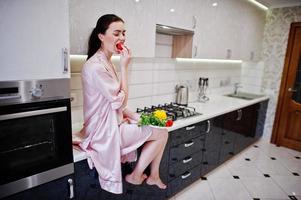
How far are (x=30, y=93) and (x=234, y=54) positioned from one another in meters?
2.63

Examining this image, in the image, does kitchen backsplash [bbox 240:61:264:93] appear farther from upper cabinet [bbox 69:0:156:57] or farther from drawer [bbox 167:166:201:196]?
upper cabinet [bbox 69:0:156:57]

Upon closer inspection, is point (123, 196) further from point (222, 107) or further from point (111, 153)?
point (222, 107)

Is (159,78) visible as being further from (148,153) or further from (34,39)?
(34,39)

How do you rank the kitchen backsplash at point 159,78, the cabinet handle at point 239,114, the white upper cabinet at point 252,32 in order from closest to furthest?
the kitchen backsplash at point 159,78 < the cabinet handle at point 239,114 < the white upper cabinet at point 252,32

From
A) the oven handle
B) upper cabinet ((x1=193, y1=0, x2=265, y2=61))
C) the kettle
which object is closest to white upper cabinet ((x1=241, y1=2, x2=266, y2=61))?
upper cabinet ((x1=193, y1=0, x2=265, y2=61))

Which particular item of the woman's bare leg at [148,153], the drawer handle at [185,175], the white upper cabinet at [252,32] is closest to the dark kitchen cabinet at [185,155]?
the drawer handle at [185,175]

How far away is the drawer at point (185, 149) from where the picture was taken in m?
1.93

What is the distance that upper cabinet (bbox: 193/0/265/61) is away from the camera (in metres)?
2.27

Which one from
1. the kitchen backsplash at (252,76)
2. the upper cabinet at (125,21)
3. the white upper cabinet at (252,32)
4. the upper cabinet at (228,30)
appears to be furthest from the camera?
the kitchen backsplash at (252,76)

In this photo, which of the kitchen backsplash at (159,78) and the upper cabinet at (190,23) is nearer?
the upper cabinet at (190,23)

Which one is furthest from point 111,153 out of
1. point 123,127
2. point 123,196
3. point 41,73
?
point 41,73

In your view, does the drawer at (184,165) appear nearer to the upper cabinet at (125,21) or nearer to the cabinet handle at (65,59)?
the upper cabinet at (125,21)

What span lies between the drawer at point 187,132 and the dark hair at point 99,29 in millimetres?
956

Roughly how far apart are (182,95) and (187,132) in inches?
29.3
